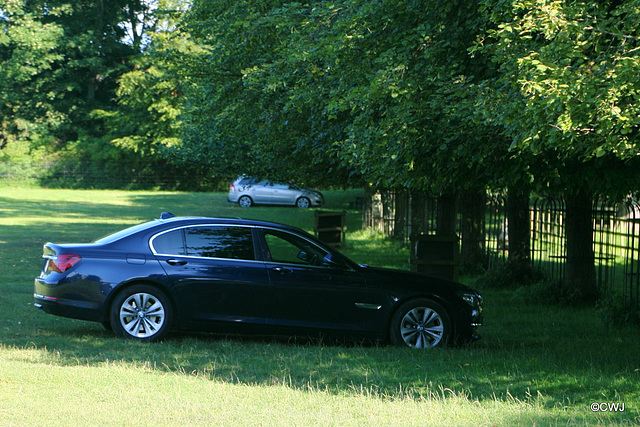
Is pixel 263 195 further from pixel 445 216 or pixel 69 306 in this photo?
pixel 69 306

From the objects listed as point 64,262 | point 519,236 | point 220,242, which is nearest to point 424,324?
point 220,242

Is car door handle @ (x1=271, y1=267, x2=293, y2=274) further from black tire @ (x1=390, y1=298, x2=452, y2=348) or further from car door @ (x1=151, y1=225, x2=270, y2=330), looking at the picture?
black tire @ (x1=390, y1=298, x2=452, y2=348)

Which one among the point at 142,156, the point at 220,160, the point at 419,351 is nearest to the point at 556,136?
the point at 419,351

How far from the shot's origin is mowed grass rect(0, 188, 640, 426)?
234 inches

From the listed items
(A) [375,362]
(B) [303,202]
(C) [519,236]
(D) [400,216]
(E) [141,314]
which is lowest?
(A) [375,362]

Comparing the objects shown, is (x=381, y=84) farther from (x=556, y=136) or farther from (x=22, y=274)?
(x=22, y=274)

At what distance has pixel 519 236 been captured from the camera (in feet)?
54.0

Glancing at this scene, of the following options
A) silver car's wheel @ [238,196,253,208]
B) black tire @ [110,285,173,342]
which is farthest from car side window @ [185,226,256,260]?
silver car's wheel @ [238,196,253,208]

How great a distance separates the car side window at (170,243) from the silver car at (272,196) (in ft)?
114

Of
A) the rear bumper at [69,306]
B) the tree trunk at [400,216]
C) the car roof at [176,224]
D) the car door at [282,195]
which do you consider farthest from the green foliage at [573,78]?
the car door at [282,195]

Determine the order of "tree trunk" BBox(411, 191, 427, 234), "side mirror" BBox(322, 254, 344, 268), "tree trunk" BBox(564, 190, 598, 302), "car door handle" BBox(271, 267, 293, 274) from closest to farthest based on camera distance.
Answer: "car door handle" BBox(271, 267, 293, 274) → "side mirror" BBox(322, 254, 344, 268) → "tree trunk" BBox(564, 190, 598, 302) → "tree trunk" BBox(411, 191, 427, 234)

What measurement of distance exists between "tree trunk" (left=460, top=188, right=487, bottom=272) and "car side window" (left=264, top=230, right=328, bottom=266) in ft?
31.0

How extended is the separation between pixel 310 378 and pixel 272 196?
124 feet

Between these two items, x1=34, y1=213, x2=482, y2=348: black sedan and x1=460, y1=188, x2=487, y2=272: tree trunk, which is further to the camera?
x1=460, y1=188, x2=487, y2=272: tree trunk
